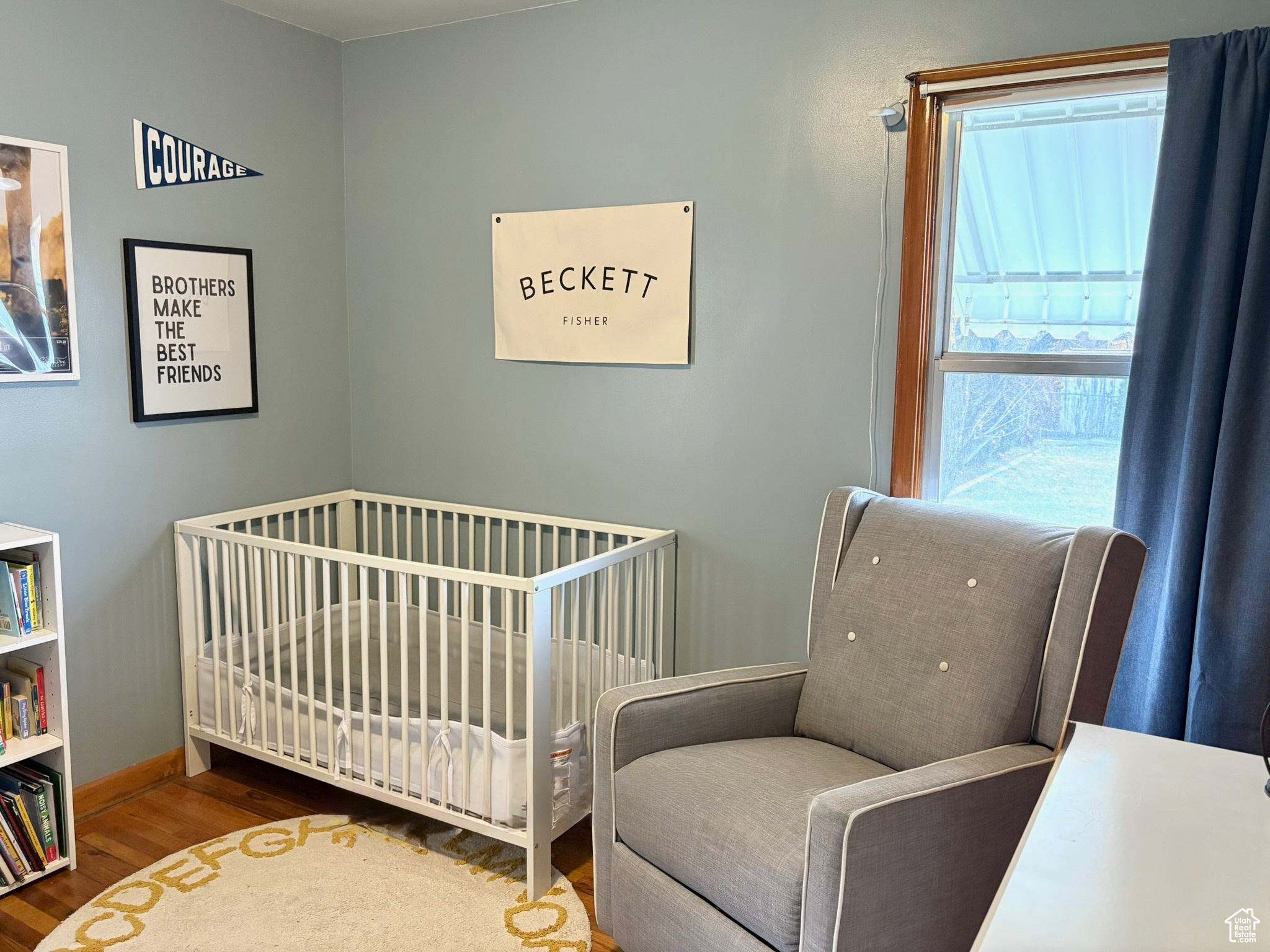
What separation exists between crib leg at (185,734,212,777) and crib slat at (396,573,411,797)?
0.86 meters

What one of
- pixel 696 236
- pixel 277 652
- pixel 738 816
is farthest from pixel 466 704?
pixel 696 236

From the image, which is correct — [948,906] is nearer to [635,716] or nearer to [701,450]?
[635,716]

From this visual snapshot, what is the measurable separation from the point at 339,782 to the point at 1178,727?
6.78 feet

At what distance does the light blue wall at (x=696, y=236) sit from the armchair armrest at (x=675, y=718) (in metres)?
0.46

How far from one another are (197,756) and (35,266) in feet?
4.94

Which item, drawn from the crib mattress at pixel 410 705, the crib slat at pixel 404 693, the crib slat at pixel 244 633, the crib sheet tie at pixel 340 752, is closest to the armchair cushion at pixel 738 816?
the crib mattress at pixel 410 705

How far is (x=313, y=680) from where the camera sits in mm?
2664

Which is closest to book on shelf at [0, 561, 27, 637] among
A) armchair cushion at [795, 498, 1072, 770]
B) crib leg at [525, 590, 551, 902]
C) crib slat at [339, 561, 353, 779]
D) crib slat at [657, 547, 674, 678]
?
crib slat at [339, 561, 353, 779]

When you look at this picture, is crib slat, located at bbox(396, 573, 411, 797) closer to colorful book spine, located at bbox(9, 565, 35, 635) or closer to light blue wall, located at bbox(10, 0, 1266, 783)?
light blue wall, located at bbox(10, 0, 1266, 783)

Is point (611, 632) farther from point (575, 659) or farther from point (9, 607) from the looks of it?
point (9, 607)

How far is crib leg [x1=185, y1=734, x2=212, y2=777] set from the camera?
296 cm

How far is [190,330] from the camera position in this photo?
2.88 m

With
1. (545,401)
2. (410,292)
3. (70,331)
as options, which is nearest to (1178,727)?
(545,401)

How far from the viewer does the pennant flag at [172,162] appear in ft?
8.87
